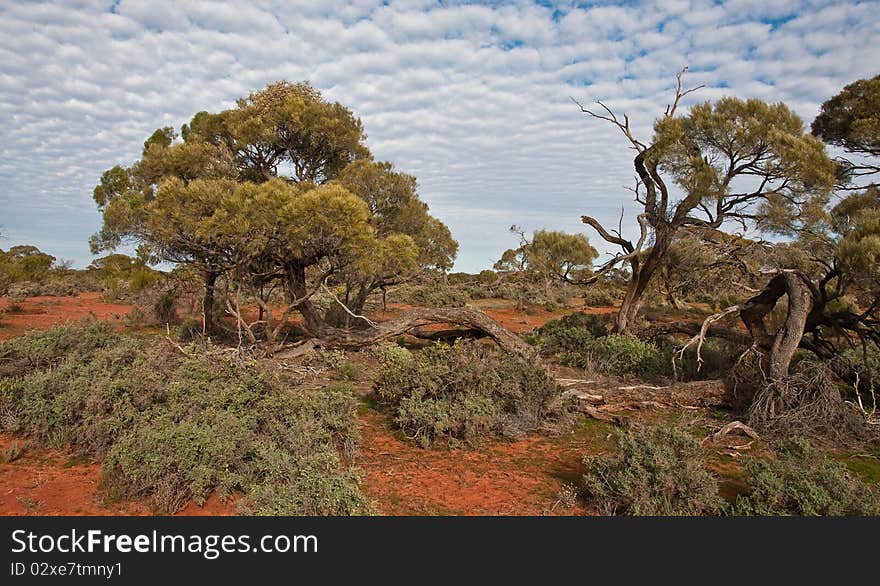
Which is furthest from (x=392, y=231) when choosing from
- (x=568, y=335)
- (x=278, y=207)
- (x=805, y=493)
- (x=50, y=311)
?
(x=50, y=311)

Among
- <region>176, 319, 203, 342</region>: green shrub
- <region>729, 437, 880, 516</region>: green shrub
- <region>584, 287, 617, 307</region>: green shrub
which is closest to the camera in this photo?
<region>729, 437, 880, 516</region>: green shrub

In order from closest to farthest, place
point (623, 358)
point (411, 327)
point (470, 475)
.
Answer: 1. point (470, 475)
2. point (623, 358)
3. point (411, 327)

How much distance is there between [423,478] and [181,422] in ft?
9.60

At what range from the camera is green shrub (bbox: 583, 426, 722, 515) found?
5.07 meters

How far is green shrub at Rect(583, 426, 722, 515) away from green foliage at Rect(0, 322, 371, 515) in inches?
101

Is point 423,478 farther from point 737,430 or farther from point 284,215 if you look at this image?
point 284,215

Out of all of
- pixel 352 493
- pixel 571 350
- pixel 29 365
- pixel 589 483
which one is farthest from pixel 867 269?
pixel 29 365

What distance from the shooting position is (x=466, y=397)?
8000 mm

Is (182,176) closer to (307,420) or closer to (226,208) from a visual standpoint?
(226,208)

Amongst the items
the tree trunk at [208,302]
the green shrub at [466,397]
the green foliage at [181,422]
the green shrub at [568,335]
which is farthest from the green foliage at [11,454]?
the green shrub at [568,335]

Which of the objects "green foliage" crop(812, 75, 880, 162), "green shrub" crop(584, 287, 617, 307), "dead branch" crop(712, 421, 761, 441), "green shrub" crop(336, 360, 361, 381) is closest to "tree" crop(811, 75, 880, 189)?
"green foliage" crop(812, 75, 880, 162)

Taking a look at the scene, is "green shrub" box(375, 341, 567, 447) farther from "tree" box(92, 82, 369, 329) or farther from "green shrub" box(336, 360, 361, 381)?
"tree" box(92, 82, 369, 329)

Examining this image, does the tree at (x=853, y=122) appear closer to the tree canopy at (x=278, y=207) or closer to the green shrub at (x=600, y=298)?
the tree canopy at (x=278, y=207)

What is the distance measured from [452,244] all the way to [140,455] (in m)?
12.0
